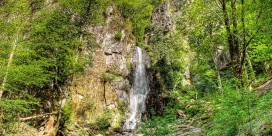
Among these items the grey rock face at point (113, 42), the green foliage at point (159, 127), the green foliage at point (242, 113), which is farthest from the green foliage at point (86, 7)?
the green foliage at point (242, 113)

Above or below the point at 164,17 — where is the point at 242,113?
below

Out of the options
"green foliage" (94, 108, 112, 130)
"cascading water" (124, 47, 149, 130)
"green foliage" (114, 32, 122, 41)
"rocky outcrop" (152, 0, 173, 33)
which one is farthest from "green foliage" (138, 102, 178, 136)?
"rocky outcrop" (152, 0, 173, 33)

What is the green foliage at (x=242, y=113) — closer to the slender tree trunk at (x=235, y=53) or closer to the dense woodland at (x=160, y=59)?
the dense woodland at (x=160, y=59)

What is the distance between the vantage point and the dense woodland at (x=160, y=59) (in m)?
6.93

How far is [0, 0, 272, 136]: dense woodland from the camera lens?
6.93 metres

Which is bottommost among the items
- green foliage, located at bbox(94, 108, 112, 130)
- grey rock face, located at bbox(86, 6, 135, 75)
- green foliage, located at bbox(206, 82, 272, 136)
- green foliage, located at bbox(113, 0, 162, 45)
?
green foliage, located at bbox(94, 108, 112, 130)

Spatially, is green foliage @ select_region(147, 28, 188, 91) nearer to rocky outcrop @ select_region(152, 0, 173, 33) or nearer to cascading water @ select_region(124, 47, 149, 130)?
cascading water @ select_region(124, 47, 149, 130)

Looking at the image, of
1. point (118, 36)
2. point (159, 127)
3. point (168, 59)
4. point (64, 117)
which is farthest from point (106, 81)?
A: point (159, 127)

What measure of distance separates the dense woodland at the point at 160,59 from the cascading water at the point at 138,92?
3.60 ft

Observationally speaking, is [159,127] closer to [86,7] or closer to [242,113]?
[242,113]

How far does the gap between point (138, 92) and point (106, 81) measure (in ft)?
13.0

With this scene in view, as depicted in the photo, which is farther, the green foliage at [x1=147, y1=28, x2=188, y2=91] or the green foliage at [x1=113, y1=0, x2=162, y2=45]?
the green foliage at [x1=113, y1=0, x2=162, y2=45]

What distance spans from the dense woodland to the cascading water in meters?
1.10

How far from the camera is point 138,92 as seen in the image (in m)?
24.0
